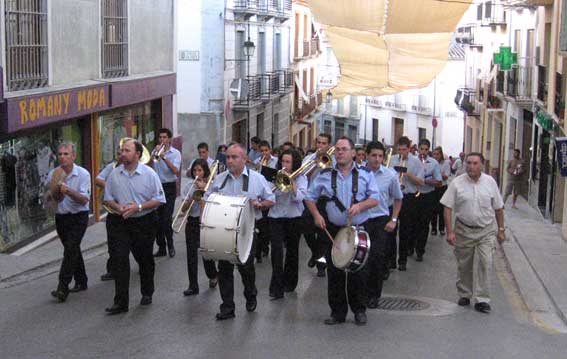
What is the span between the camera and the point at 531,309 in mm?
10312

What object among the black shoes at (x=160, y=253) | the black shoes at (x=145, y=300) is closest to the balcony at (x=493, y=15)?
the black shoes at (x=160, y=253)

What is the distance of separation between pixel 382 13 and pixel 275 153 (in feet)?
12.9

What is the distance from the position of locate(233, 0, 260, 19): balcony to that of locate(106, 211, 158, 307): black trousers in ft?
72.5

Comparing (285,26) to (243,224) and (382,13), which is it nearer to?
(382,13)

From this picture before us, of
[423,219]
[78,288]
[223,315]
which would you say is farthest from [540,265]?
[78,288]

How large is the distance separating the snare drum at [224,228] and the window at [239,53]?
23.4 meters

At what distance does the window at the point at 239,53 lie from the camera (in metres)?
31.9

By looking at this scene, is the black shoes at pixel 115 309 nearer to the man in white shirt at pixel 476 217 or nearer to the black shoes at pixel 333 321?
the black shoes at pixel 333 321

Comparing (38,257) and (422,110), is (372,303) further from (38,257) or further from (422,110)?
(422,110)

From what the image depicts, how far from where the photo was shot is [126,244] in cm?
924

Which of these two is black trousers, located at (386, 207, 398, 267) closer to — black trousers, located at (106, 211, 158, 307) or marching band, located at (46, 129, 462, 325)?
marching band, located at (46, 129, 462, 325)

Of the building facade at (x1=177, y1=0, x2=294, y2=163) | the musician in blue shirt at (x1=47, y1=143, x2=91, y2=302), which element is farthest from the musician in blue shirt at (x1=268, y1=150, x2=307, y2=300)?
the building facade at (x1=177, y1=0, x2=294, y2=163)

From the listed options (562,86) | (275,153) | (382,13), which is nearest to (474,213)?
(275,153)

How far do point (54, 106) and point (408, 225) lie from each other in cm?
538
